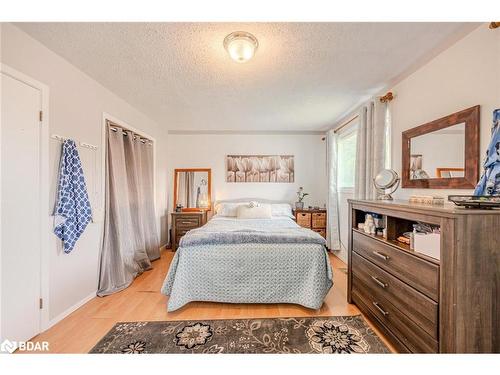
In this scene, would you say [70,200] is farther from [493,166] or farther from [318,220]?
[318,220]

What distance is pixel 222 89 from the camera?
2391 millimetres

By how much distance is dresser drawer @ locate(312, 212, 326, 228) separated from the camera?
3.86m

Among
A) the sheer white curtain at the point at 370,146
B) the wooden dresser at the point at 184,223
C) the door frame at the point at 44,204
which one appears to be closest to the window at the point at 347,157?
the sheer white curtain at the point at 370,146

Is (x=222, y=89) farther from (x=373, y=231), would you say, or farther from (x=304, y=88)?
(x=373, y=231)

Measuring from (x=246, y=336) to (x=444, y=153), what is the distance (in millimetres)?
2160

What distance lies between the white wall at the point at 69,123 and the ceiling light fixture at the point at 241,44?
4.91 ft

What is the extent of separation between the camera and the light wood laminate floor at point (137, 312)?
5.35ft

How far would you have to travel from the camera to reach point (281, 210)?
3.82 metres

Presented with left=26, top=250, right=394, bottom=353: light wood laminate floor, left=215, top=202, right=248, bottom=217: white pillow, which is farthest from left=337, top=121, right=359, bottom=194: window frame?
left=215, top=202, right=248, bottom=217: white pillow

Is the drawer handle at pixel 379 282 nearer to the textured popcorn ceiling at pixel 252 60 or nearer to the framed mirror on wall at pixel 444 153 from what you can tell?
the framed mirror on wall at pixel 444 153

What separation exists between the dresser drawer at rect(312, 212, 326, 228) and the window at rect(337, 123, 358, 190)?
0.63 metres
